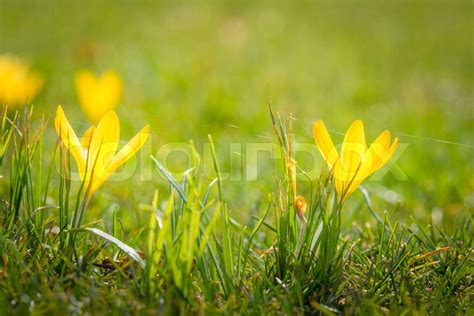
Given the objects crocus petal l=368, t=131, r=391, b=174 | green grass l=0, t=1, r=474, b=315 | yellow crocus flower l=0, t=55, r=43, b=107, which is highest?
crocus petal l=368, t=131, r=391, b=174

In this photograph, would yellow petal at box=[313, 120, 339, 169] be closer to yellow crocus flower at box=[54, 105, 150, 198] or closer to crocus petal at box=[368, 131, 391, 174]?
crocus petal at box=[368, 131, 391, 174]

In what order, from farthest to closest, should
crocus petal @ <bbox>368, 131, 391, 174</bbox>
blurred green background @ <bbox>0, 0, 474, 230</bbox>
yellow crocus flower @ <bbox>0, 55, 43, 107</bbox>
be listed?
blurred green background @ <bbox>0, 0, 474, 230</bbox> < yellow crocus flower @ <bbox>0, 55, 43, 107</bbox> < crocus petal @ <bbox>368, 131, 391, 174</bbox>

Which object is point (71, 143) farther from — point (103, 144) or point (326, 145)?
point (326, 145)

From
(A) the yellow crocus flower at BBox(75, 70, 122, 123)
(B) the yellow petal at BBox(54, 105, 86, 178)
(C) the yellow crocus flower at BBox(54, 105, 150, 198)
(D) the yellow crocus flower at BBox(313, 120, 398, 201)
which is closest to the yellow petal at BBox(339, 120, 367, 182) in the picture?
(D) the yellow crocus flower at BBox(313, 120, 398, 201)

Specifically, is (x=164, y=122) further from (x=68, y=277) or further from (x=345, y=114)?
(x=68, y=277)

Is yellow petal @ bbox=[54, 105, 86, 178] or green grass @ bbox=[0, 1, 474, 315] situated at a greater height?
yellow petal @ bbox=[54, 105, 86, 178]

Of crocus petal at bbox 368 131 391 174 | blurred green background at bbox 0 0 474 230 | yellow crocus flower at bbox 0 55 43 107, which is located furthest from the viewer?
blurred green background at bbox 0 0 474 230

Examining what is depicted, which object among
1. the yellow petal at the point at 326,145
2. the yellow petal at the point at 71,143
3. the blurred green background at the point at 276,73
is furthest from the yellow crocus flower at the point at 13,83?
the yellow petal at the point at 326,145

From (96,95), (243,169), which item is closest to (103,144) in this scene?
(96,95)
